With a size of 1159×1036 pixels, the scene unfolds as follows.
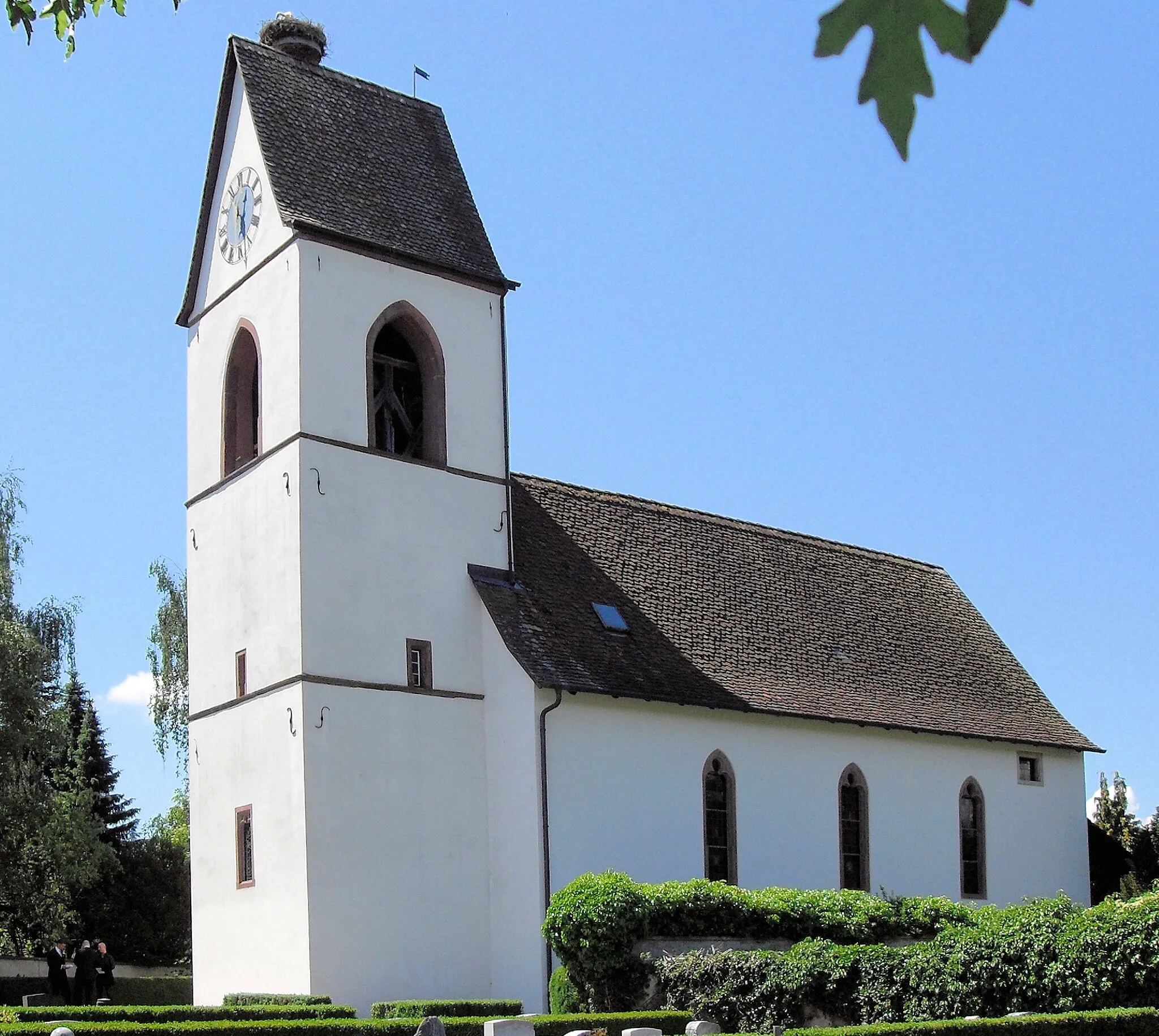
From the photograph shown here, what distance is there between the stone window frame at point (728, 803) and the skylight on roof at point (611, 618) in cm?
278

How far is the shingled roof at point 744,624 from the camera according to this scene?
2847 centimetres

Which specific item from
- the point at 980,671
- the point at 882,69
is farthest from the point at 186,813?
the point at 882,69

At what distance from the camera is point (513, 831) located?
87.4 ft

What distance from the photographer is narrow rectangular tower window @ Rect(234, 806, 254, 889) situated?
26.8 metres

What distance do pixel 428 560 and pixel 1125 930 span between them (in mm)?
13319

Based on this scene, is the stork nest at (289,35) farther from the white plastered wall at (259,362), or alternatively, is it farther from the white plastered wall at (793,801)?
the white plastered wall at (793,801)

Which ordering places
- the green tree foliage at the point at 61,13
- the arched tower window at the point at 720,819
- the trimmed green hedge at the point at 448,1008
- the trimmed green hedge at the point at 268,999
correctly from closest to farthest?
the green tree foliage at the point at 61,13 < the trimmed green hedge at the point at 448,1008 < the trimmed green hedge at the point at 268,999 < the arched tower window at the point at 720,819

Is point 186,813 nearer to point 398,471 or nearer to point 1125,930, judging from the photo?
point 398,471

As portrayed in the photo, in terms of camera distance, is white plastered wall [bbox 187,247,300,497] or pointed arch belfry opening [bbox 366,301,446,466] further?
pointed arch belfry opening [bbox 366,301,446,466]

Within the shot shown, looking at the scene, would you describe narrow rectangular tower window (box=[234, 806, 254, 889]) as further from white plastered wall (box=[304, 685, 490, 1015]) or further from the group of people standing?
the group of people standing

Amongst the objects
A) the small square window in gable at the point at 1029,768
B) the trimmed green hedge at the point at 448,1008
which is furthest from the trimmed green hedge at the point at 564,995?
the small square window in gable at the point at 1029,768

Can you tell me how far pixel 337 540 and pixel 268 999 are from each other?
721 cm

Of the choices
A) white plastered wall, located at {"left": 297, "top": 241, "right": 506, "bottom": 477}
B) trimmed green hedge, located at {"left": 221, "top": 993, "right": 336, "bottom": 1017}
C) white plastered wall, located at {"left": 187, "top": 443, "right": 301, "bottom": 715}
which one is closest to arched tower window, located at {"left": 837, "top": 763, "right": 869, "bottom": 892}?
white plastered wall, located at {"left": 297, "top": 241, "right": 506, "bottom": 477}

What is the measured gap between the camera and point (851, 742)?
31.6m
